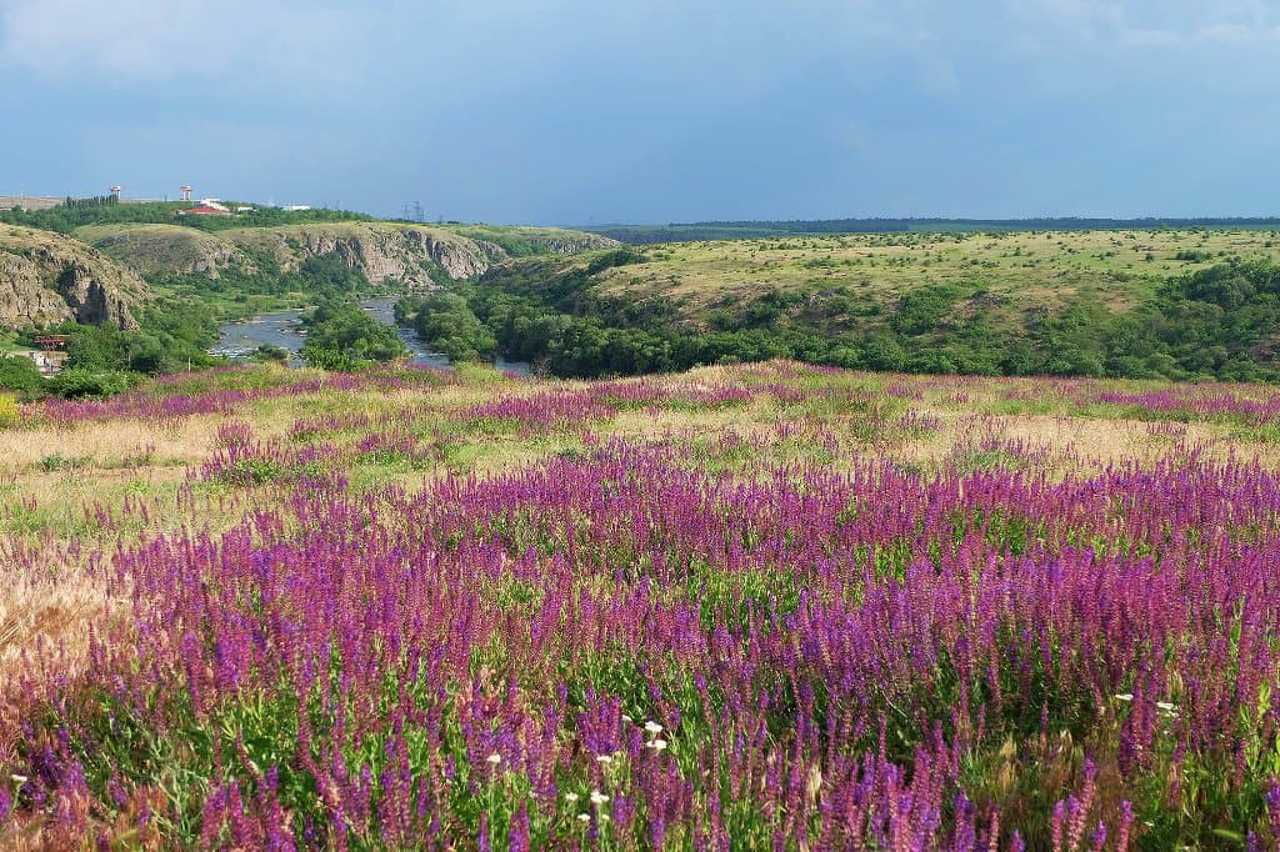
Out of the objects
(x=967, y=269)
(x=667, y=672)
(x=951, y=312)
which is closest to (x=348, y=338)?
(x=951, y=312)

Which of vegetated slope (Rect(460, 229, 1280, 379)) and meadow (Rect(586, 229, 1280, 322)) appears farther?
meadow (Rect(586, 229, 1280, 322))

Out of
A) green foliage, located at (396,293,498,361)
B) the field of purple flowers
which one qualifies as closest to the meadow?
green foliage, located at (396,293,498,361)

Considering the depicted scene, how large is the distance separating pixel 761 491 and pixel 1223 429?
1024cm

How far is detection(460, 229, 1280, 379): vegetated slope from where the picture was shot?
4931cm

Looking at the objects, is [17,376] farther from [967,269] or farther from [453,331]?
[967,269]

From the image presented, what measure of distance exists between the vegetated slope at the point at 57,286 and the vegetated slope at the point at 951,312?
6224cm

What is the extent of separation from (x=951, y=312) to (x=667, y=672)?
64496 mm

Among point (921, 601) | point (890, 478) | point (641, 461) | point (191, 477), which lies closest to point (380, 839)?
point (921, 601)

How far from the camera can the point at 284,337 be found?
109 metres

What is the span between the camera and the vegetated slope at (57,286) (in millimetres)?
119188

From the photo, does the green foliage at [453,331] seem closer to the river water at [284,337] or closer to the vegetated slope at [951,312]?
the river water at [284,337]

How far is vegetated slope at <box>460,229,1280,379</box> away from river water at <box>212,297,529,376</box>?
8.17 meters

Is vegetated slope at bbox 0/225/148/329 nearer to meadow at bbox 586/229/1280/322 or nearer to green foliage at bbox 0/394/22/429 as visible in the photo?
meadow at bbox 586/229/1280/322

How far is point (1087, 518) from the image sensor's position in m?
6.07
